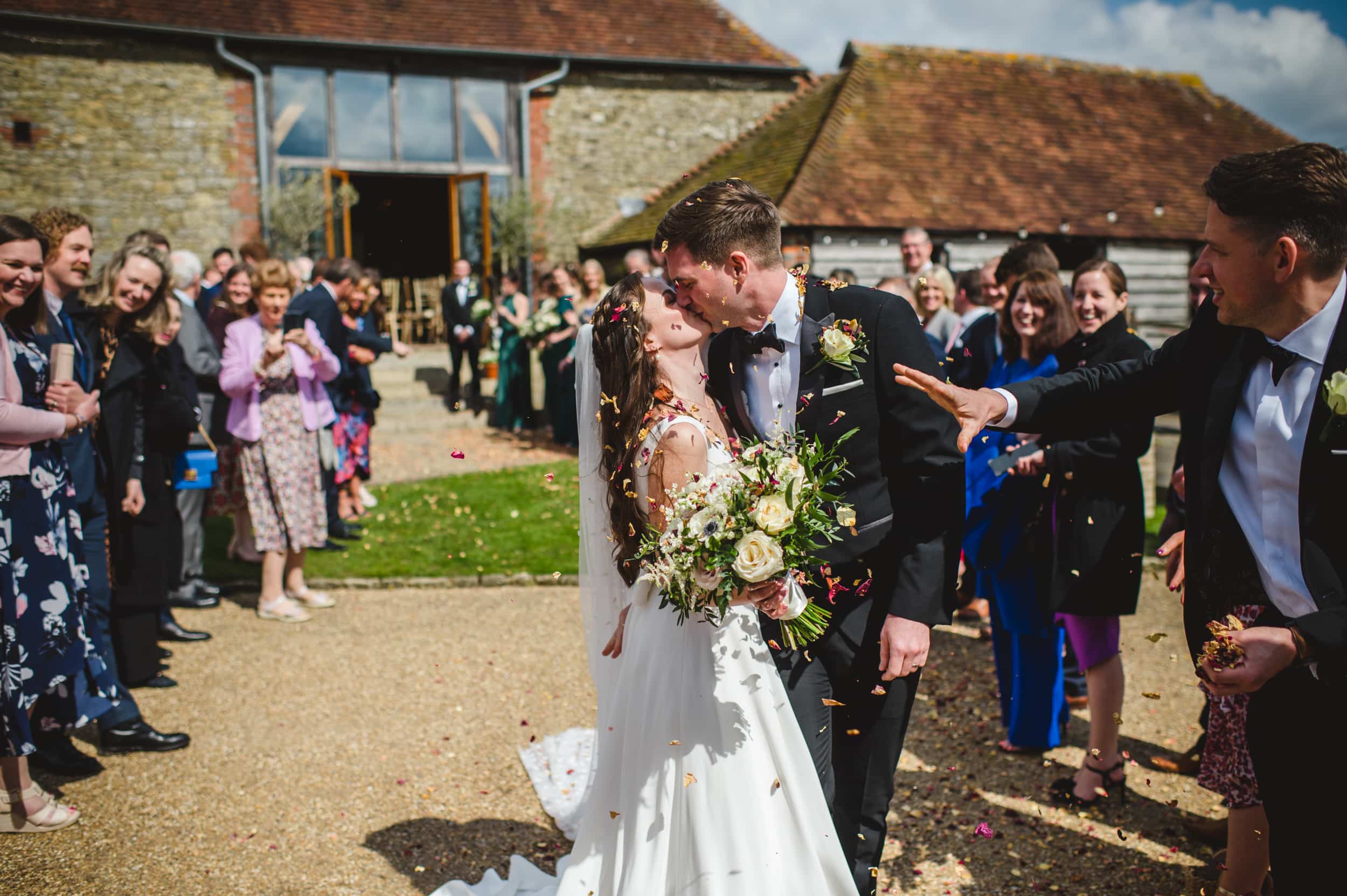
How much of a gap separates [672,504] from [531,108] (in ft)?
59.9

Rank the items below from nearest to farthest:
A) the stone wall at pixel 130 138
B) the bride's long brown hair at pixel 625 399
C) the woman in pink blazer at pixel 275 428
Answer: the bride's long brown hair at pixel 625 399
the woman in pink blazer at pixel 275 428
the stone wall at pixel 130 138

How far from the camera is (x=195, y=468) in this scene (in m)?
6.38

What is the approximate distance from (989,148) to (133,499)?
16743 millimetres

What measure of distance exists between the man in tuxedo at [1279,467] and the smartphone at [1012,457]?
1910 millimetres

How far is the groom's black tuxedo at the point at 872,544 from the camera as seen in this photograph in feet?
9.05

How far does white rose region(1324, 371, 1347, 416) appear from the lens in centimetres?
213

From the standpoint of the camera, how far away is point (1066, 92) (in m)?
20.1

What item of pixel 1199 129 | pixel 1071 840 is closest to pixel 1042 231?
pixel 1199 129

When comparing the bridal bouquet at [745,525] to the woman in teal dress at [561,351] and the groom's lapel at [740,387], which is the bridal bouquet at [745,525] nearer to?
the groom's lapel at [740,387]

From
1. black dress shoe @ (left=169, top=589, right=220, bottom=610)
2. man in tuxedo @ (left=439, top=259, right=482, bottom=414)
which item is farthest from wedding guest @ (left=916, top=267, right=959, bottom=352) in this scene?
man in tuxedo @ (left=439, top=259, right=482, bottom=414)

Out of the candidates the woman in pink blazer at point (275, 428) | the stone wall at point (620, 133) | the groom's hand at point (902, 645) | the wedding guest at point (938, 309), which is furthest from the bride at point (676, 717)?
the stone wall at point (620, 133)

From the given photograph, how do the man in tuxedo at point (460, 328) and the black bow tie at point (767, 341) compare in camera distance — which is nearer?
the black bow tie at point (767, 341)

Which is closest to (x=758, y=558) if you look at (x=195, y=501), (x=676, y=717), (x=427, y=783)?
(x=676, y=717)

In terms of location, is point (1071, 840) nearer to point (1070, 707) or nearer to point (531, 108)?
point (1070, 707)
